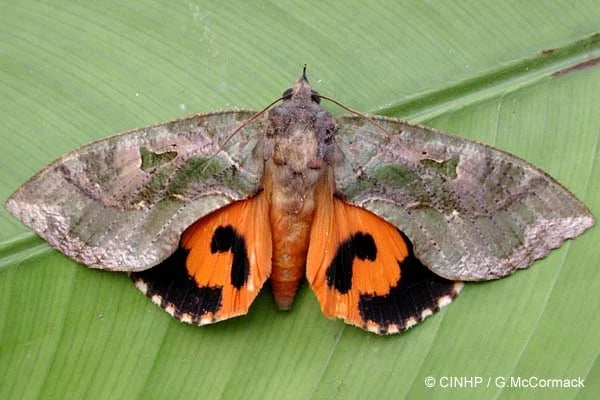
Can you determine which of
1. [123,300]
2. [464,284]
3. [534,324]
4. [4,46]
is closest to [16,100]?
[4,46]

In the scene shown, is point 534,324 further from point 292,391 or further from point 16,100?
point 16,100

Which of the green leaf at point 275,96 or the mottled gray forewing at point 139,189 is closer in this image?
the mottled gray forewing at point 139,189

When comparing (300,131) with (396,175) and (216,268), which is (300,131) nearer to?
(396,175)

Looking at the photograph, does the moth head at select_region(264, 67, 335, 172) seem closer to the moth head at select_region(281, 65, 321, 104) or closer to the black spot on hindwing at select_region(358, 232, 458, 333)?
the moth head at select_region(281, 65, 321, 104)

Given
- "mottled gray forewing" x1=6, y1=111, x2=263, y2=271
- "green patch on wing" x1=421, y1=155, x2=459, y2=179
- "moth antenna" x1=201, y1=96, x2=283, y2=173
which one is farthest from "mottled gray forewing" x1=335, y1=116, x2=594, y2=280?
"mottled gray forewing" x1=6, y1=111, x2=263, y2=271

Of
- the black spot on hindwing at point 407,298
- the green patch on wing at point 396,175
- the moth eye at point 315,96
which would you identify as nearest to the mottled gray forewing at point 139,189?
the moth eye at point 315,96

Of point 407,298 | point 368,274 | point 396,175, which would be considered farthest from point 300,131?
point 407,298

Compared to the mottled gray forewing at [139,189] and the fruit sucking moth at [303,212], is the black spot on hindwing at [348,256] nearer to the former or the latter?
the fruit sucking moth at [303,212]
